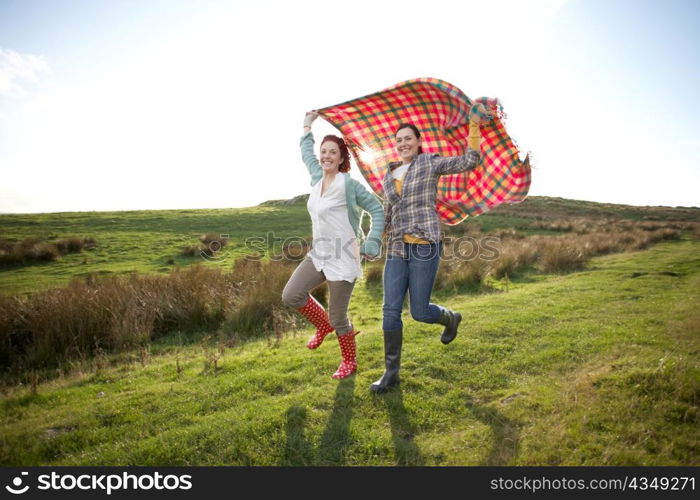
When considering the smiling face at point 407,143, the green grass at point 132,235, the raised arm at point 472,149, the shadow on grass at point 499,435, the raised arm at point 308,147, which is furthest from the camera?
the green grass at point 132,235

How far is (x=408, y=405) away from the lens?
4.03 m

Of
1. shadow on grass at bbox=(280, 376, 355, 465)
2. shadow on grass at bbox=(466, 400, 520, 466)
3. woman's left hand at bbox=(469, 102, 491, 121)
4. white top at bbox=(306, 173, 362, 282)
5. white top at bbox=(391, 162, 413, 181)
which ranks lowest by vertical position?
shadow on grass at bbox=(280, 376, 355, 465)

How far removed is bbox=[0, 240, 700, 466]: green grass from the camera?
10.7 feet

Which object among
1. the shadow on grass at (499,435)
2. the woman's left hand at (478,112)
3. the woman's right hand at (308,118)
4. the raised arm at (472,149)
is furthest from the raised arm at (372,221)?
the shadow on grass at (499,435)

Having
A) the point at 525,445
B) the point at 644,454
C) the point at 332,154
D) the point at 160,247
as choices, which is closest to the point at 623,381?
→ the point at 644,454

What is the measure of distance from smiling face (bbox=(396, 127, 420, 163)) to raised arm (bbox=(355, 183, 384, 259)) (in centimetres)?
59

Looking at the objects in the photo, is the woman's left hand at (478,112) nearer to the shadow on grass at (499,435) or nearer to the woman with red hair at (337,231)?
the woman with red hair at (337,231)

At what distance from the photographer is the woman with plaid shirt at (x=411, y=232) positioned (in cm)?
422

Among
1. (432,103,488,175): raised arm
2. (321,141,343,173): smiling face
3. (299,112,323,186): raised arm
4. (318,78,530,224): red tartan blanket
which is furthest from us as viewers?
(299,112,323,186): raised arm

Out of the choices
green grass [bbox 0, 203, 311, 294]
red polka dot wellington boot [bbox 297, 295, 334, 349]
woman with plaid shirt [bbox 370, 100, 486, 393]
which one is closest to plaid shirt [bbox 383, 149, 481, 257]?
woman with plaid shirt [bbox 370, 100, 486, 393]

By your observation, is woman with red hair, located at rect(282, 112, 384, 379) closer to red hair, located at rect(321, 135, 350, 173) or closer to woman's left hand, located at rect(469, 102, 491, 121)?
red hair, located at rect(321, 135, 350, 173)

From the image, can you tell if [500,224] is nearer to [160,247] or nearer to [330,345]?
[160,247]

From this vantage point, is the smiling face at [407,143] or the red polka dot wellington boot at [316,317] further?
the red polka dot wellington boot at [316,317]

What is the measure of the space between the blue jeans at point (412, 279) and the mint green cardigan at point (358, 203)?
0.30m
